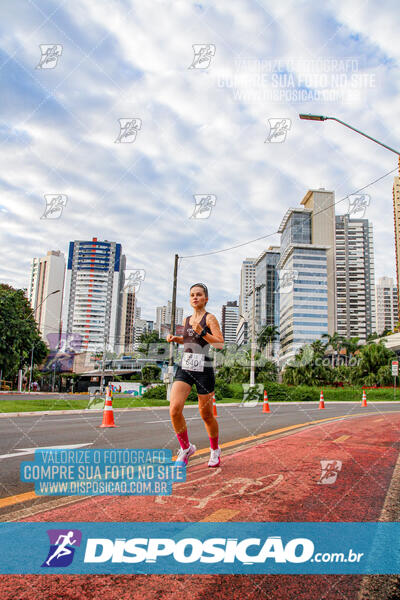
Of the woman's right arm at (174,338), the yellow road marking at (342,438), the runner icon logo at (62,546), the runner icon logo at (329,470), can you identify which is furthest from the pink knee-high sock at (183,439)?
the yellow road marking at (342,438)

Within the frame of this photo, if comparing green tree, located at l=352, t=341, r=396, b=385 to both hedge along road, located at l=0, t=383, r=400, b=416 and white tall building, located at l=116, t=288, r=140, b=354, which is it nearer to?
hedge along road, located at l=0, t=383, r=400, b=416

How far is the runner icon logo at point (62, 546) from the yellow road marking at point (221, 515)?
0.76 m

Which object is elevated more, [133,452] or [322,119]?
[322,119]

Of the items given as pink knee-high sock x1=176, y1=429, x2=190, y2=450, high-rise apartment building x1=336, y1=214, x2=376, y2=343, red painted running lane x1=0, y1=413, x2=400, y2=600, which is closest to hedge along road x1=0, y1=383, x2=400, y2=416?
red painted running lane x1=0, y1=413, x2=400, y2=600

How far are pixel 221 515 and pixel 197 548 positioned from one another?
0.55 metres

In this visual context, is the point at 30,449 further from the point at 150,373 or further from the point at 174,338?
the point at 150,373

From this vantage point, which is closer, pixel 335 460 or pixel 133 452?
pixel 335 460

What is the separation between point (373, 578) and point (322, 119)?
11179 mm

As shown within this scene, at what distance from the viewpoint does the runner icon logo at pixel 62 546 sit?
216cm

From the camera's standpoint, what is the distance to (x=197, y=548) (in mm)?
2318

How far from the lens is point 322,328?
532 ft

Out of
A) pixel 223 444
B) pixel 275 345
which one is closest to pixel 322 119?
pixel 223 444

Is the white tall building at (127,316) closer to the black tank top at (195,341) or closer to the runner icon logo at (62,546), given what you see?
the black tank top at (195,341)

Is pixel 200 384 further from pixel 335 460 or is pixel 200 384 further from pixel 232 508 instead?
pixel 335 460
